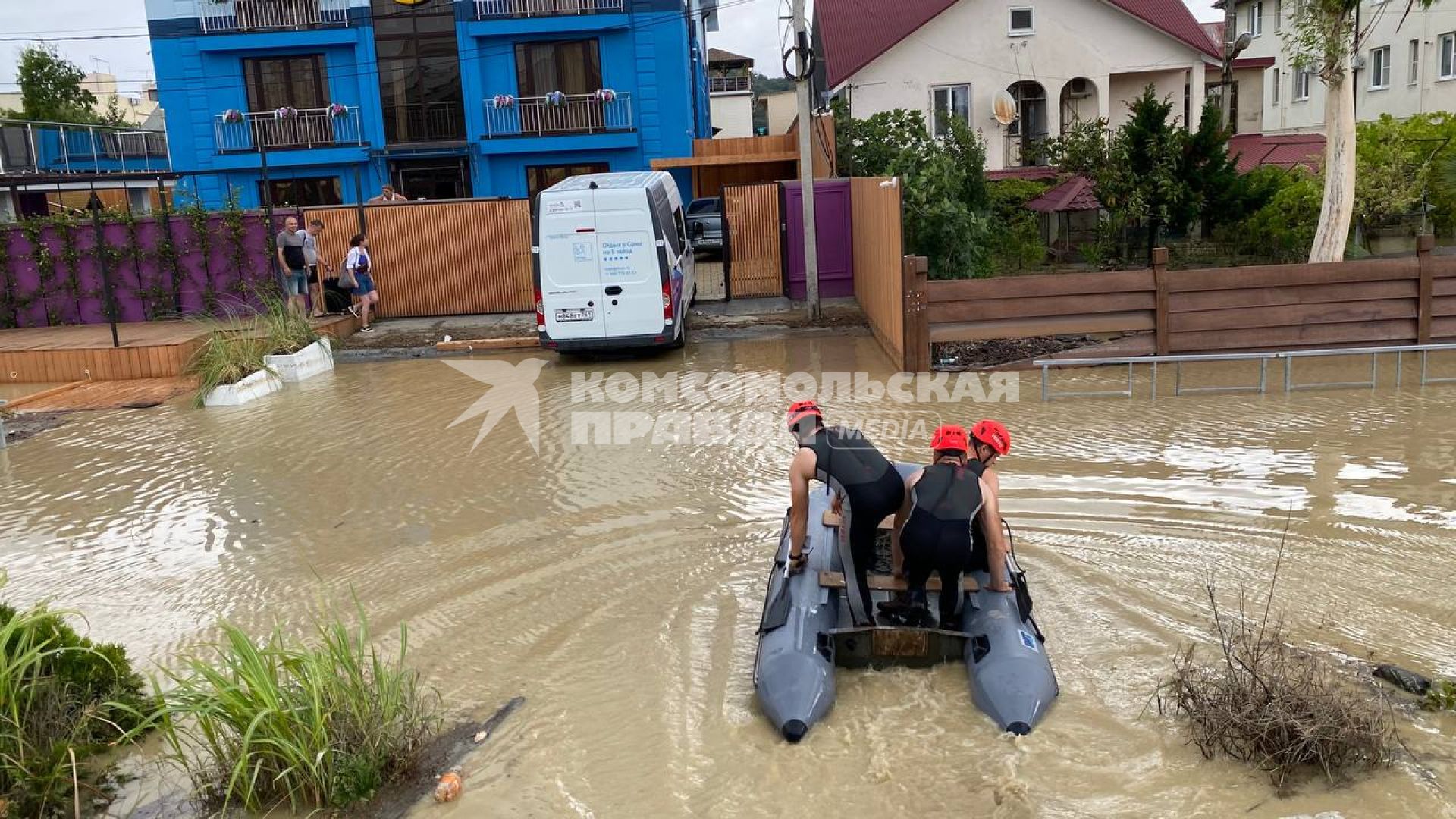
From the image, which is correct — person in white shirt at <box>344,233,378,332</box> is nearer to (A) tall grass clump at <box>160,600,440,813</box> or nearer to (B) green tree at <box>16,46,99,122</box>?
(A) tall grass clump at <box>160,600,440,813</box>

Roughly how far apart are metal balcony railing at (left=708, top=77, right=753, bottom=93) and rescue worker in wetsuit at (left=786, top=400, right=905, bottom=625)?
5047cm

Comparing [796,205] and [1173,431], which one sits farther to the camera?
[796,205]

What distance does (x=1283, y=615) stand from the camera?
6.38 meters

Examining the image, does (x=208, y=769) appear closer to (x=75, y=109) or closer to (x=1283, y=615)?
(x=1283, y=615)

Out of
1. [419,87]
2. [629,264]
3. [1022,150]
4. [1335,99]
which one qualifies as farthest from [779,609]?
[1022,150]

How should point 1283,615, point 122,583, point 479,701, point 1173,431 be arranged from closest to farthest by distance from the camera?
point 479,701 → point 1283,615 → point 122,583 → point 1173,431

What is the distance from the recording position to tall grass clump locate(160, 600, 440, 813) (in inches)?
189

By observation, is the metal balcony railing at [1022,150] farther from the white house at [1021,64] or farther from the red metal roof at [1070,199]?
the red metal roof at [1070,199]

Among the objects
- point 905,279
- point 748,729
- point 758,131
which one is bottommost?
point 748,729

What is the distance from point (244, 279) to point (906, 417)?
11.7m

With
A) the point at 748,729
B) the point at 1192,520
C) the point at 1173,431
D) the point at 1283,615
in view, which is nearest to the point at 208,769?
the point at 748,729

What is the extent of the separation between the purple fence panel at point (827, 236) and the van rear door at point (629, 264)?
462 centimetres

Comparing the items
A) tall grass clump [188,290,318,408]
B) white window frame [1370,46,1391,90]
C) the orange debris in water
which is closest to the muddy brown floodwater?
the orange debris in water

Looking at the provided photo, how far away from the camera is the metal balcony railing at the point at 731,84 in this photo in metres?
55.1
